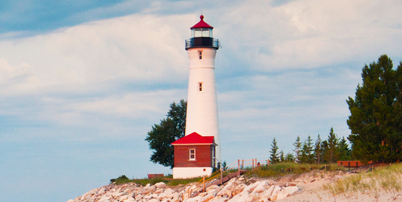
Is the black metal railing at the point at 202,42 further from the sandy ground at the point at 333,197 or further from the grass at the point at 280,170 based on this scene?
the sandy ground at the point at 333,197

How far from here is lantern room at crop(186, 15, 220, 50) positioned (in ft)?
133

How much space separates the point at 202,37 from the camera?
40750mm

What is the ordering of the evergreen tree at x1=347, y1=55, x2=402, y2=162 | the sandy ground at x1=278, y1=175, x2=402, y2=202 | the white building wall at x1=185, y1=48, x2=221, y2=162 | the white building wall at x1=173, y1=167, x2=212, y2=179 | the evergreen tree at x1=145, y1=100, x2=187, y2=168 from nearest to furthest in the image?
the sandy ground at x1=278, y1=175, x2=402, y2=202, the evergreen tree at x1=347, y1=55, x2=402, y2=162, the white building wall at x1=173, y1=167, x2=212, y2=179, the white building wall at x1=185, y1=48, x2=221, y2=162, the evergreen tree at x1=145, y1=100, x2=187, y2=168

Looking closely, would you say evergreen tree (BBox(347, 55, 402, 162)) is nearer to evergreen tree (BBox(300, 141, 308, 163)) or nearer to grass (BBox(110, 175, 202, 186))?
grass (BBox(110, 175, 202, 186))

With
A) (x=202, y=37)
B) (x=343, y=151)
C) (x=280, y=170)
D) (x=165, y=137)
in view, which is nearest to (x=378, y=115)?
(x=280, y=170)

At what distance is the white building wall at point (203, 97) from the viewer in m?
39.7

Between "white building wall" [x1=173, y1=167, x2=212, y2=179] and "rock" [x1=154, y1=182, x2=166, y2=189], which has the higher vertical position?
"white building wall" [x1=173, y1=167, x2=212, y2=179]

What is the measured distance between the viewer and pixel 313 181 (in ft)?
87.0

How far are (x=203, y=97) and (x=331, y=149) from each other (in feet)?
67.6

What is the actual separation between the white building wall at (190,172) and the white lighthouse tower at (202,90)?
262 centimetres

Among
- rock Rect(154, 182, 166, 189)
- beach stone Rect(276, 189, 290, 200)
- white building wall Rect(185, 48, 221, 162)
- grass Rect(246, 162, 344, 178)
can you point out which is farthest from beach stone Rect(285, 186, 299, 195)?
Result: white building wall Rect(185, 48, 221, 162)

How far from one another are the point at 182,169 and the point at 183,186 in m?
3.32

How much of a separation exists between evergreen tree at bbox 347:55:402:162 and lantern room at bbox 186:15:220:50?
1310 cm

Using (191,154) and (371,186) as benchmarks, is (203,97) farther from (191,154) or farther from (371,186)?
(371,186)
